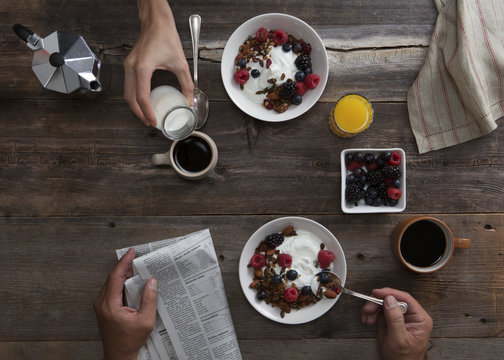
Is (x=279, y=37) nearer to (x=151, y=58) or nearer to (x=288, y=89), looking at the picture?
(x=288, y=89)

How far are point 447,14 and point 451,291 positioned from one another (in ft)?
2.60

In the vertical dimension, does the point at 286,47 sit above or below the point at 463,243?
above

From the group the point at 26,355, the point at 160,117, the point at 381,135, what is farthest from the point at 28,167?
the point at 381,135

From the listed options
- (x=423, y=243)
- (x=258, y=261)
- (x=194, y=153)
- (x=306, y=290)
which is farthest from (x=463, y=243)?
(x=194, y=153)

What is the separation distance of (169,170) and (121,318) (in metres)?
0.41

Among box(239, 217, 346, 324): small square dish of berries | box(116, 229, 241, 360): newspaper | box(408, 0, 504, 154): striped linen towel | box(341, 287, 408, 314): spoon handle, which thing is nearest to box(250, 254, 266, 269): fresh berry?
box(239, 217, 346, 324): small square dish of berries

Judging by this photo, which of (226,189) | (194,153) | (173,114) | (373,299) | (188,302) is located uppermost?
(173,114)

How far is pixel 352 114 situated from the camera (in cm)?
107

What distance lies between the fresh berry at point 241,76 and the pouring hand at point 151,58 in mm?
138

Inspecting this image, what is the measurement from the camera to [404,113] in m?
1.13

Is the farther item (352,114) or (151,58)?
(352,114)

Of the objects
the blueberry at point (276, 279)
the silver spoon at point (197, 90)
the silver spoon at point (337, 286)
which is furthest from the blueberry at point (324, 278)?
the silver spoon at point (197, 90)

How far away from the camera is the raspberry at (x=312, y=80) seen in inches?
41.7

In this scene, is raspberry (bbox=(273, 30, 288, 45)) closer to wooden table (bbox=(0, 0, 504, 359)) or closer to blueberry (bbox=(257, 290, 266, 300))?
wooden table (bbox=(0, 0, 504, 359))
